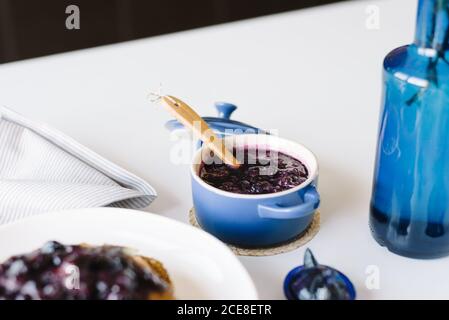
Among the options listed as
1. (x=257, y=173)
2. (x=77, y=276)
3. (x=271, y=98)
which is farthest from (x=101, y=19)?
(x=77, y=276)

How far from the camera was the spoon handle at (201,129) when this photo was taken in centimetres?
68

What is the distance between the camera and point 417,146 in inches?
24.3

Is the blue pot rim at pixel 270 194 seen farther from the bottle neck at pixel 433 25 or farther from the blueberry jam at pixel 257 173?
the bottle neck at pixel 433 25

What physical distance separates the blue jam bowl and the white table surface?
0.08 feet

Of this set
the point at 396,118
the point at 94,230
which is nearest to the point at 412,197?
the point at 396,118

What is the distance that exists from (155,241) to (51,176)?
0.58 ft

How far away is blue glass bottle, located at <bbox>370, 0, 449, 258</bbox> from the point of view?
0.59 meters

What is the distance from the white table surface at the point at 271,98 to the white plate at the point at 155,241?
45 mm

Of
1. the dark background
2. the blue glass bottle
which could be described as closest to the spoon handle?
the blue glass bottle

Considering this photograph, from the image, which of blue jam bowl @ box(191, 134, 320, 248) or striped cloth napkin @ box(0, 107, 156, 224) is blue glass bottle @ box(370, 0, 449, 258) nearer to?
blue jam bowl @ box(191, 134, 320, 248)

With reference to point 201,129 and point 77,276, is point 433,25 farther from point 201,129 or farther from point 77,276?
point 77,276

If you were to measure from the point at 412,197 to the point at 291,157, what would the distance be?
5.2 inches
